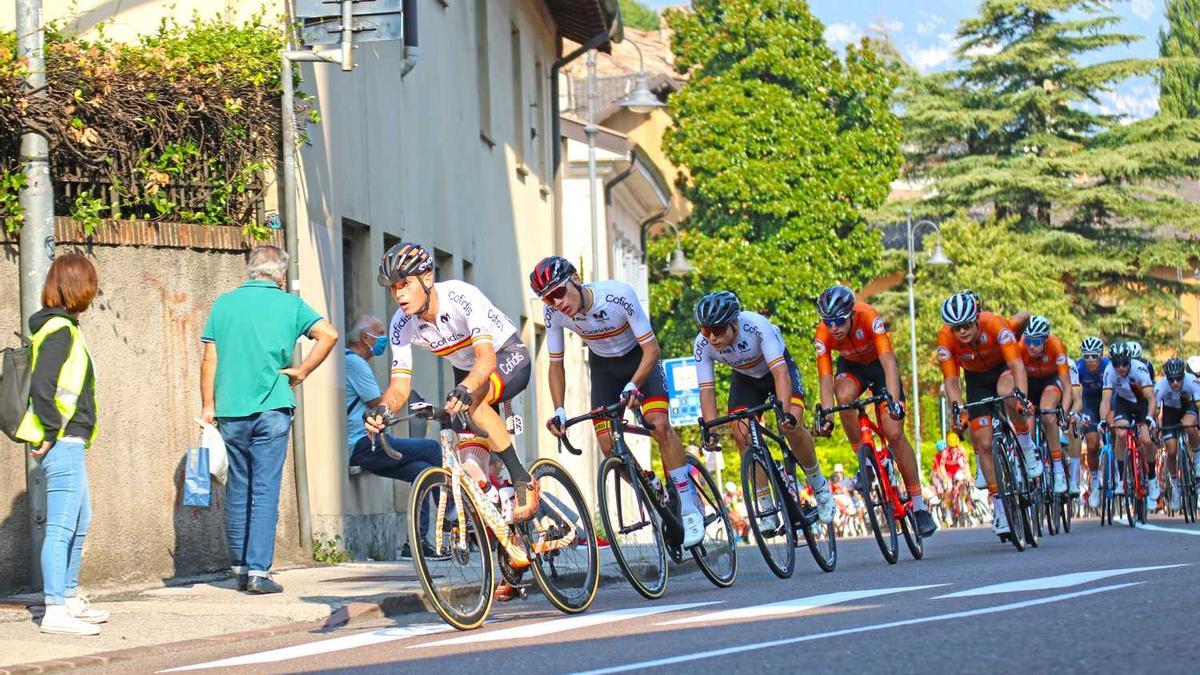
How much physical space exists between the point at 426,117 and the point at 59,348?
1137cm

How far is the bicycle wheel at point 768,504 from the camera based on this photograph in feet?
43.1

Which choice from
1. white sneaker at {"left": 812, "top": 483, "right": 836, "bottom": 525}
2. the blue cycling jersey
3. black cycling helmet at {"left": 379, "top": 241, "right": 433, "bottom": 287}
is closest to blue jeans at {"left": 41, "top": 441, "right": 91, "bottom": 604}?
black cycling helmet at {"left": 379, "top": 241, "right": 433, "bottom": 287}

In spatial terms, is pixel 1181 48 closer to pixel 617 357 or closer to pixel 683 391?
pixel 683 391

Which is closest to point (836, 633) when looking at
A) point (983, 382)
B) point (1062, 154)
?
point (983, 382)

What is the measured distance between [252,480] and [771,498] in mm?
3319

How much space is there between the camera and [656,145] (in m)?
70.6

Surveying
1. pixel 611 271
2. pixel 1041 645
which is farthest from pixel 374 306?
pixel 611 271

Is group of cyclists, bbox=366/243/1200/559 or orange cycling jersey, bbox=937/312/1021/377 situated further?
orange cycling jersey, bbox=937/312/1021/377

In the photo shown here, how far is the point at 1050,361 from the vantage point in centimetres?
1930

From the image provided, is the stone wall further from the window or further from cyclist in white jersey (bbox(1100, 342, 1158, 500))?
the window

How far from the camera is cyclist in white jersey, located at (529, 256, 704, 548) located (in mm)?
11844

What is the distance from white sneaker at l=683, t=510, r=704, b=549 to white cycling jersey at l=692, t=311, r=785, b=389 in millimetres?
1376

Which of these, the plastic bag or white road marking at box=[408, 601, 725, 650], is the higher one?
the plastic bag

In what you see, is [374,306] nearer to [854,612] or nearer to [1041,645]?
[854,612]
